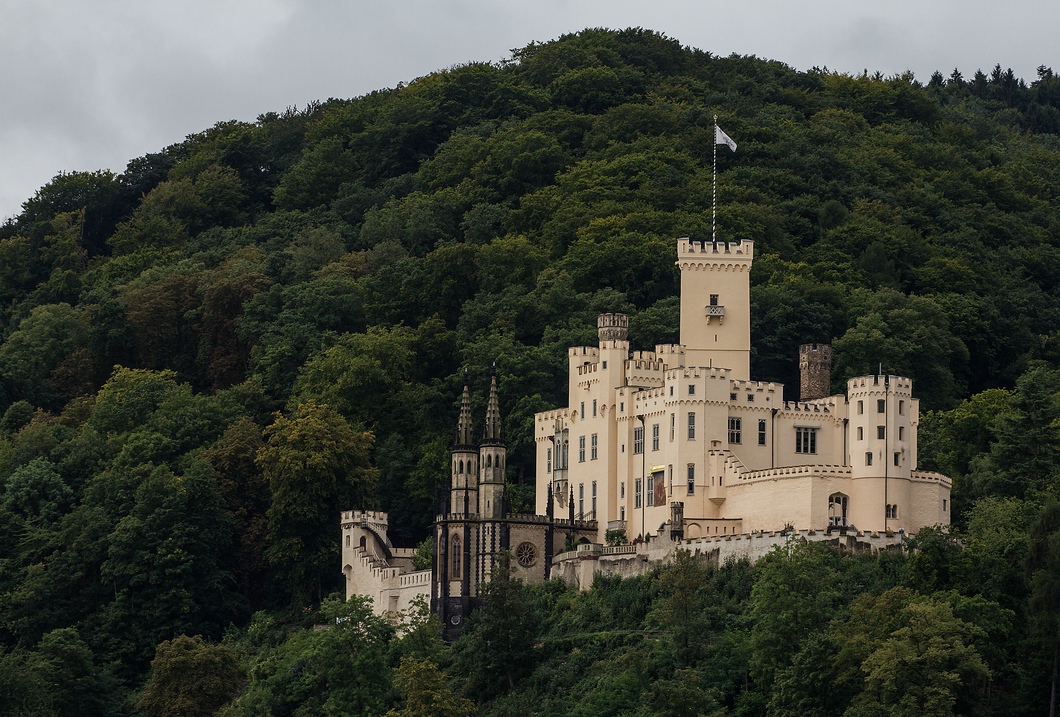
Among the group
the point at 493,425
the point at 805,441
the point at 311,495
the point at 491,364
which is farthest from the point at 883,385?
the point at 311,495

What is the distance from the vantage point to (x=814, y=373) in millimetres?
108312

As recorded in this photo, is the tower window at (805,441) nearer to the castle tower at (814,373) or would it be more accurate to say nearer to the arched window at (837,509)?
the arched window at (837,509)

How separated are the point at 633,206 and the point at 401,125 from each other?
31.9m

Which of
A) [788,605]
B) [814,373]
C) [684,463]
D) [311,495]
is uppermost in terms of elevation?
[814,373]

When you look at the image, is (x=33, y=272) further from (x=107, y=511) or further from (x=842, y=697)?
(x=842, y=697)

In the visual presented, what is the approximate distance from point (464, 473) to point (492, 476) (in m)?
1.25

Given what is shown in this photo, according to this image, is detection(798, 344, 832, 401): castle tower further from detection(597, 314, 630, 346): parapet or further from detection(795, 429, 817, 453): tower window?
detection(597, 314, 630, 346): parapet

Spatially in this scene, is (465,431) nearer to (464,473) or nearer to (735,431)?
(464,473)

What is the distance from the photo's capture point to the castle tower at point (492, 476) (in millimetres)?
101625

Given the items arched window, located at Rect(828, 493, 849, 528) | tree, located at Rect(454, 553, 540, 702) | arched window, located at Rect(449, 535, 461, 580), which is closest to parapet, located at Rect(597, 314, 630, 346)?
arched window, located at Rect(449, 535, 461, 580)

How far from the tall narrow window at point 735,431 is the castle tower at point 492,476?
8.93 metres

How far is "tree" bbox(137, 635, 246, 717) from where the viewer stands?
103 m

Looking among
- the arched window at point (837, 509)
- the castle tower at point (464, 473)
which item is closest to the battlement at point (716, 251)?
the castle tower at point (464, 473)

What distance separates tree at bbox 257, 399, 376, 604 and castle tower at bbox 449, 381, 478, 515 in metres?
10.1
